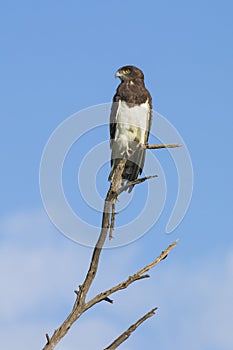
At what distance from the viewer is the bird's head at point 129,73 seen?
1287 centimetres

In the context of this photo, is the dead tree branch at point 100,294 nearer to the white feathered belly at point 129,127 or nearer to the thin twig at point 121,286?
the thin twig at point 121,286

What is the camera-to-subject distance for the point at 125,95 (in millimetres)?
12562

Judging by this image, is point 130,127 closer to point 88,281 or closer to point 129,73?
point 129,73

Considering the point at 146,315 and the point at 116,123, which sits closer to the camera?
the point at 146,315

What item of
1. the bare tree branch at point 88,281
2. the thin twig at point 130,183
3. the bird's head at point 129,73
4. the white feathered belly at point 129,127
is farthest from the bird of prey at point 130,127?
the bare tree branch at point 88,281

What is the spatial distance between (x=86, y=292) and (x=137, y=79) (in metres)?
5.06

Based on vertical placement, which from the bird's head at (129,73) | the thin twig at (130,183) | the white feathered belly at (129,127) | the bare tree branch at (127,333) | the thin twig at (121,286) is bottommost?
the bare tree branch at (127,333)

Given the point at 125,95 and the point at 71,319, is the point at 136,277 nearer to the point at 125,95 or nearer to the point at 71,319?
the point at 71,319

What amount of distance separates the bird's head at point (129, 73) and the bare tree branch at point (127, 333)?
5337 mm

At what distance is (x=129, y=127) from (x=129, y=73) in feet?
3.65

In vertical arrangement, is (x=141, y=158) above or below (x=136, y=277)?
above

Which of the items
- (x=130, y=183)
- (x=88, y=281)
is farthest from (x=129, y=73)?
(x=88, y=281)

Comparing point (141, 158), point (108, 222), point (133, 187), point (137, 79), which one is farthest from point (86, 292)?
point (137, 79)

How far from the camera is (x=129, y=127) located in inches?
488
